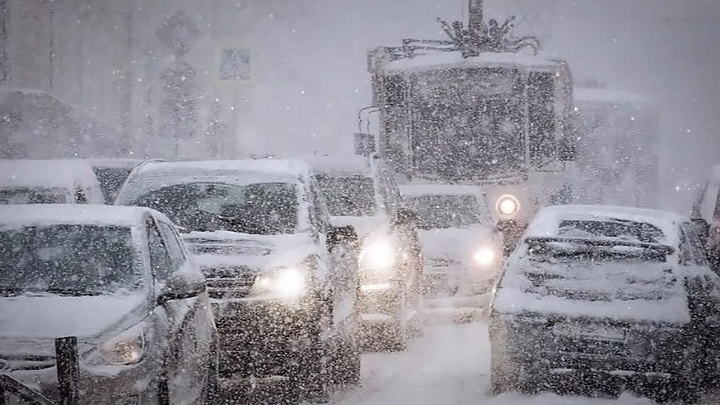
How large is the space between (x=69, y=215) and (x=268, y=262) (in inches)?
68.7

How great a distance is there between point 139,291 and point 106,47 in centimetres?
3428

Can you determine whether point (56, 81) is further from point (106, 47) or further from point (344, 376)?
point (344, 376)

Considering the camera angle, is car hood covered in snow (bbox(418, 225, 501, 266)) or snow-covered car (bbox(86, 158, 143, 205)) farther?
snow-covered car (bbox(86, 158, 143, 205))

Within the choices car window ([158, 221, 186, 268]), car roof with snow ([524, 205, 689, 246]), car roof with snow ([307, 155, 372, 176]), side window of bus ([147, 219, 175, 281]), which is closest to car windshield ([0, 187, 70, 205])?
car roof with snow ([307, 155, 372, 176])

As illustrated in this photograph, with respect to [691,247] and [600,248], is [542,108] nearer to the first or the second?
[691,247]

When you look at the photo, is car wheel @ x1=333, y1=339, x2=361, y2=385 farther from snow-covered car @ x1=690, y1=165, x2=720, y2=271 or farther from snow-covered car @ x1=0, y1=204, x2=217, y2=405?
snow-covered car @ x1=690, y1=165, x2=720, y2=271

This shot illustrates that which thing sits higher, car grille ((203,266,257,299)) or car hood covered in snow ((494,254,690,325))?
car grille ((203,266,257,299))

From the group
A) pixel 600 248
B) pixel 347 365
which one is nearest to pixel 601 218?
pixel 600 248

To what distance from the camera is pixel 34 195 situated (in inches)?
466

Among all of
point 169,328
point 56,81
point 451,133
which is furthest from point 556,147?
point 56,81

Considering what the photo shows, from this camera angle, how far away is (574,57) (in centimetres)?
4775

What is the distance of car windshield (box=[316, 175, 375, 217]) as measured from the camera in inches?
497

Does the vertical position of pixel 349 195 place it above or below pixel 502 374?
above

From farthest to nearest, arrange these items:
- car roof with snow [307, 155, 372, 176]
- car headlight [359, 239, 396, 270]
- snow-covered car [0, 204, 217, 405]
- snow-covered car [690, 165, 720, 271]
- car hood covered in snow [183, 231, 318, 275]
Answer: snow-covered car [690, 165, 720, 271]
car roof with snow [307, 155, 372, 176]
car headlight [359, 239, 396, 270]
car hood covered in snow [183, 231, 318, 275]
snow-covered car [0, 204, 217, 405]
